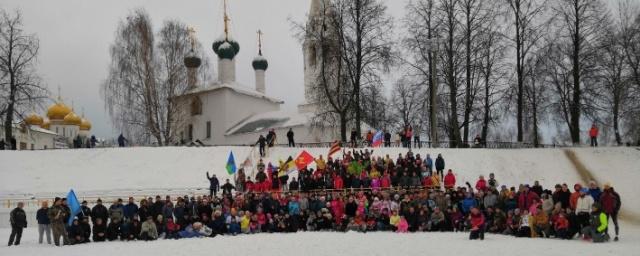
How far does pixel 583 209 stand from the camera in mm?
14586

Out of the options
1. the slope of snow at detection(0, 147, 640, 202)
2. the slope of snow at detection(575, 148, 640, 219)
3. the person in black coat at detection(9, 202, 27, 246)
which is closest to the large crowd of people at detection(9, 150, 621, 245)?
the person in black coat at detection(9, 202, 27, 246)

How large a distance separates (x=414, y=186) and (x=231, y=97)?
27513 millimetres

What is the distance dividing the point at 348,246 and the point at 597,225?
5.42m

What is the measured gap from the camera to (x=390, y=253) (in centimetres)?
1237

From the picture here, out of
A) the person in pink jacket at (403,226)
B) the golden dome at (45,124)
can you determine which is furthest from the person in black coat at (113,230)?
the golden dome at (45,124)

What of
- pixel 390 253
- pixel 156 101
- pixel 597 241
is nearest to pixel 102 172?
pixel 156 101

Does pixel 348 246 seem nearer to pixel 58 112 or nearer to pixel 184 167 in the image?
pixel 184 167

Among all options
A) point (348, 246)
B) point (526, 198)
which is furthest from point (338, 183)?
point (348, 246)

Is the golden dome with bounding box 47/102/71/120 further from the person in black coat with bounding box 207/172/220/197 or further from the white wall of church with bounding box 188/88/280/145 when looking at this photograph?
the person in black coat with bounding box 207/172/220/197

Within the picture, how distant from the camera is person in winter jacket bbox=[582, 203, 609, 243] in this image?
45.0 ft

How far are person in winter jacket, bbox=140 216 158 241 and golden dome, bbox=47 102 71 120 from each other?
55732mm

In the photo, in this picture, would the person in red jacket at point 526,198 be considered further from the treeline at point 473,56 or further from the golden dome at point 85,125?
the golden dome at point 85,125

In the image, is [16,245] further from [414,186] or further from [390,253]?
[414,186]

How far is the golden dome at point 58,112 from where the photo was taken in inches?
2630
